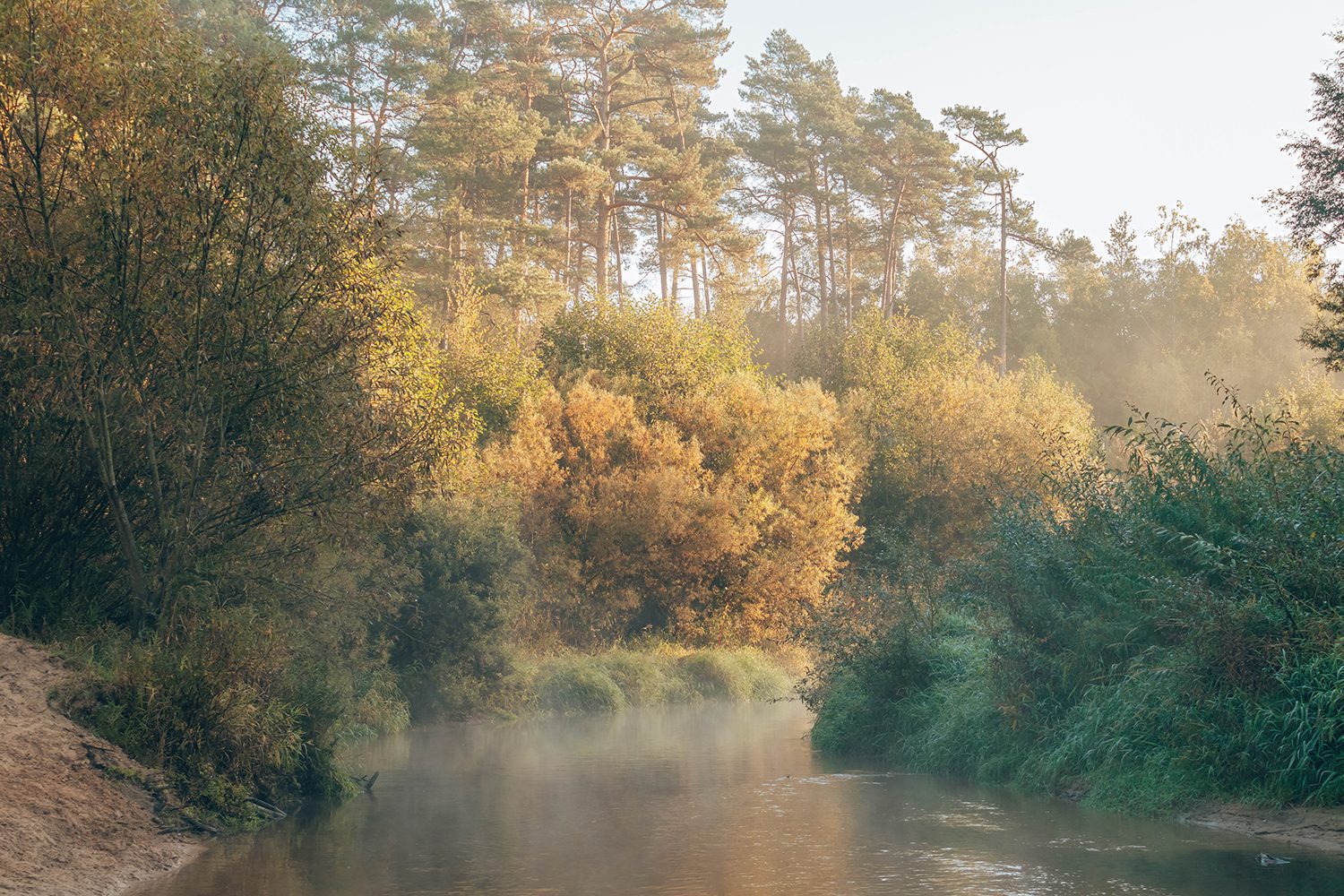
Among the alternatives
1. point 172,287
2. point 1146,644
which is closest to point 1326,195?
point 1146,644

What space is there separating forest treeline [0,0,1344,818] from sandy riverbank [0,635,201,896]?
2.05 feet

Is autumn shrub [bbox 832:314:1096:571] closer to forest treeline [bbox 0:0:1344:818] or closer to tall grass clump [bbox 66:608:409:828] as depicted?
forest treeline [bbox 0:0:1344:818]

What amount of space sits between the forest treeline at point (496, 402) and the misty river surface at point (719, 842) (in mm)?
1773

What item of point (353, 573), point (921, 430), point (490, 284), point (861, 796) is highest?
point (490, 284)

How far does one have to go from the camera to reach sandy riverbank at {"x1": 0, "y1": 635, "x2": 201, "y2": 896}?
38.7ft

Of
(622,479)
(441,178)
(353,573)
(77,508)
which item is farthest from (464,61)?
(77,508)

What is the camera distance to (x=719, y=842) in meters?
14.9

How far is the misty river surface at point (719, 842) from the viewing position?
12375 millimetres

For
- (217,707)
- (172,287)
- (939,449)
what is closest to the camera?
(217,707)

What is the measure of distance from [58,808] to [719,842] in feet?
22.8

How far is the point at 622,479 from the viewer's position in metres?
40.7

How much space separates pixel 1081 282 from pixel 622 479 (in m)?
55.6

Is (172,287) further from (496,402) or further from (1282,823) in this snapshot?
(496,402)

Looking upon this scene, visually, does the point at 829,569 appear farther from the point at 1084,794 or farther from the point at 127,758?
the point at 127,758
